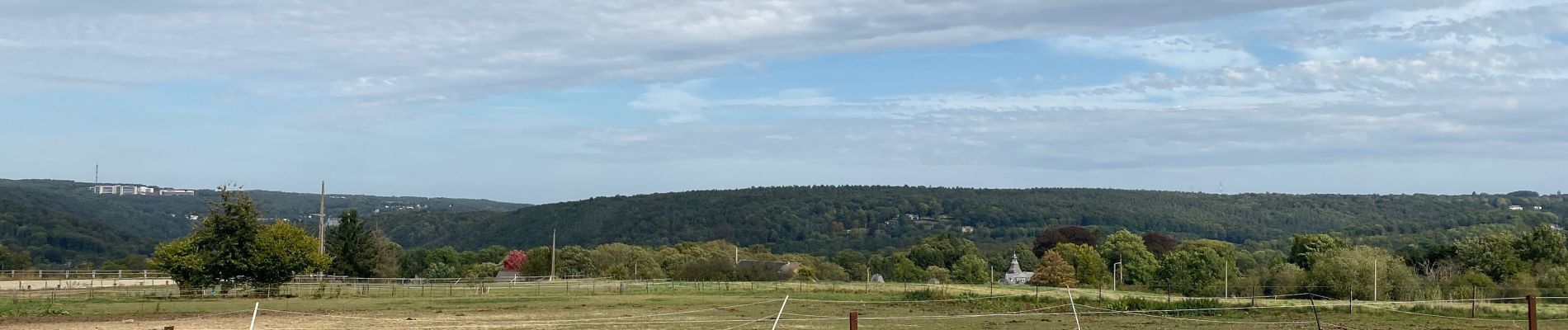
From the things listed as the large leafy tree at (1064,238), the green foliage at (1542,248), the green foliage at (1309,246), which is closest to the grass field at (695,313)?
the green foliage at (1309,246)

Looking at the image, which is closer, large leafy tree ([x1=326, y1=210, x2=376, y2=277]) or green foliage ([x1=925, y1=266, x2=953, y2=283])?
large leafy tree ([x1=326, y1=210, x2=376, y2=277])

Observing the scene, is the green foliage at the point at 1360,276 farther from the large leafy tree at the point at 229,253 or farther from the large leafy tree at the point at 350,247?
the large leafy tree at the point at 350,247

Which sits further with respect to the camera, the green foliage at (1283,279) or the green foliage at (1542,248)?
the green foliage at (1542,248)

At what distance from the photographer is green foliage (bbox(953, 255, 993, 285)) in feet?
350

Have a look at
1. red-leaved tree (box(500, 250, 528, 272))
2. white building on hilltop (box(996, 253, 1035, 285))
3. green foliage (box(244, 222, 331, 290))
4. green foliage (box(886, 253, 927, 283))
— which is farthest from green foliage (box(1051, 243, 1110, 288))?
green foliage (box(244, 222, 331, 290))

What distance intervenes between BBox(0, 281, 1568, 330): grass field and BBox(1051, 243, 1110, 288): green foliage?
165ft

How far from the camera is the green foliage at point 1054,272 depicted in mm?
92375

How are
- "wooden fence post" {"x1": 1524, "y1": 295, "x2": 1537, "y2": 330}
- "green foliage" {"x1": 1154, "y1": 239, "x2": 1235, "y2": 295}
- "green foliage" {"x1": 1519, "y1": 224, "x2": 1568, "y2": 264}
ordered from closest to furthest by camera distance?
"wooden fence post" {"x1": 1524, "y1": 295, "x2": 1537, "y2": 330} < "green foliage" {"x1": 1519, "y1": 224, "x2": 1568, "y2": 264} < "green foliage" {"x1": 1154, "y1": 239, "x2": 1235, "y2": 295}

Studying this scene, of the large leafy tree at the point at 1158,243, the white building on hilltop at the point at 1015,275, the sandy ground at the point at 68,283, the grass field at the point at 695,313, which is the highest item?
the large leafy tree at the point at 1158,243

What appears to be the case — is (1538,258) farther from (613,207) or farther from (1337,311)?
(613,207)

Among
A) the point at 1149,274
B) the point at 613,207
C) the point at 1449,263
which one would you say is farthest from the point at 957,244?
the point at 613,207

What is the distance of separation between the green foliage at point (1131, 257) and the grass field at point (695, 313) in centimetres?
5762

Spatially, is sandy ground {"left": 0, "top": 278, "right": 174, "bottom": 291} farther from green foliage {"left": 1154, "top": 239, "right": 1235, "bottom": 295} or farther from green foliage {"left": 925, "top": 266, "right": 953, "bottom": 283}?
green foliage {"left": 1154, "top": 239, "right": 1235, "bottom": 295}

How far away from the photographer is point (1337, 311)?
35.0 metres
